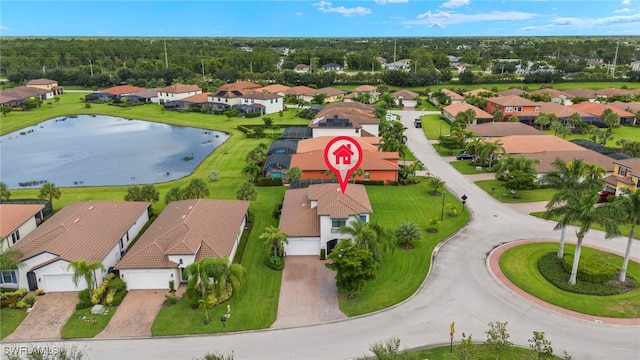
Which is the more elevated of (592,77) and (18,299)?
(592,77)

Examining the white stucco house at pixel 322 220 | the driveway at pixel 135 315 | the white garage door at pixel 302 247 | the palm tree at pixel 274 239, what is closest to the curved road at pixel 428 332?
the driveway at pixel 135 315

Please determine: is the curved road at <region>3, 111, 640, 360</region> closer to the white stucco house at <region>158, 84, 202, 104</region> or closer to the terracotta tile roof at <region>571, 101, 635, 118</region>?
the terracotta tile roof at <region>571, 101, 635, 118</region>

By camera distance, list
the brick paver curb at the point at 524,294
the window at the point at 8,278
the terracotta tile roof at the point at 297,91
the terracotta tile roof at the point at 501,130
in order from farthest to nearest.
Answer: the terracotta tile roof at the point at 297,91
the terracotta tile roof at the point at 501,130
the window at the point at 8,278
the brick paver curb at the point at 524,294

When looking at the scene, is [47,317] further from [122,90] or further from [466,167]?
[122,90]

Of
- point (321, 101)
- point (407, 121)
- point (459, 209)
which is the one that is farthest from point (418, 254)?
point (321, 101)

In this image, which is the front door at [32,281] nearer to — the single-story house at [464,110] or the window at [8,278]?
the window at [8,278]

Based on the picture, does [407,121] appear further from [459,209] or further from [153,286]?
[153,286]
